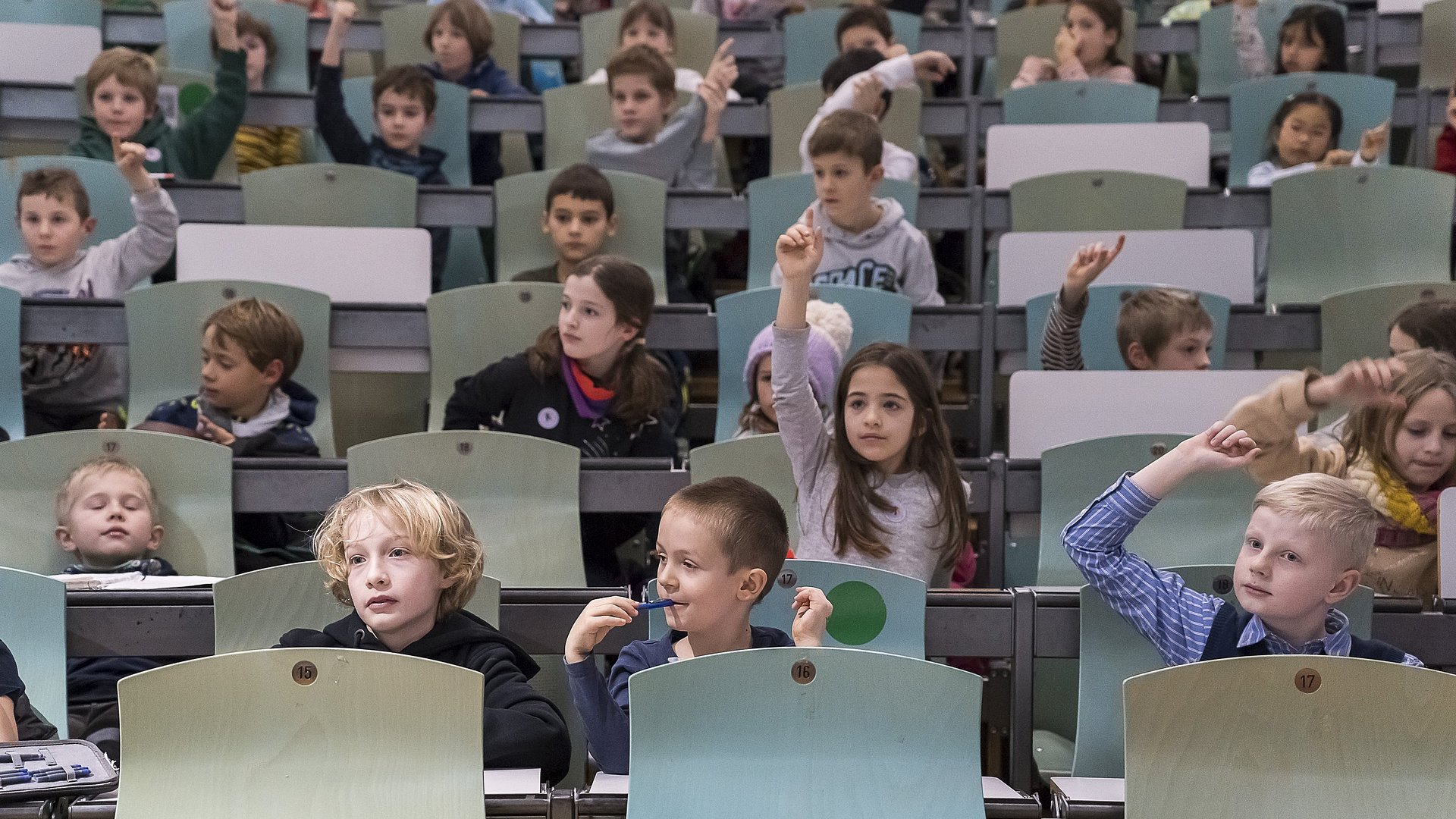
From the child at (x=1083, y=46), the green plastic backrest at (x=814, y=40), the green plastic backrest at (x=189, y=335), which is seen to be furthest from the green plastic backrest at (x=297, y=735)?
the green plastic backrest at (x=814, y=40)

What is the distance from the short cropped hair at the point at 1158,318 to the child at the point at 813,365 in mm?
589

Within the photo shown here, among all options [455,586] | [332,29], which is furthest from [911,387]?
[332,29]

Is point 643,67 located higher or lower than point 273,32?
lower

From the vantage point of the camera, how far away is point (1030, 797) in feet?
5.95

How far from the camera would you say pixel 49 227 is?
148 inches

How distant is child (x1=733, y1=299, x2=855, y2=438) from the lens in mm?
3064

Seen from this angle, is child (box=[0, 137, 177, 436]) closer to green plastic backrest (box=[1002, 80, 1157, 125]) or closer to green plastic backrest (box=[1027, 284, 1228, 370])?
green plastic backrest (box=[1027, 284, 1228, 370])

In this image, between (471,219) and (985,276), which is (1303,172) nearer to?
(985,276)

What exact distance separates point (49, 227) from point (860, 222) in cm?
196

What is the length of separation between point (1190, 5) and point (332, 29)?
3.26 metres

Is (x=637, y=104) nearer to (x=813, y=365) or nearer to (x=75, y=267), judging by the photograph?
(x=75, y=267)

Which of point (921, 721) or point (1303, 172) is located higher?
point (1303, 172)

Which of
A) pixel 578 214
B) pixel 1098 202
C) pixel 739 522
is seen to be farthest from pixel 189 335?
pixel 1098 202

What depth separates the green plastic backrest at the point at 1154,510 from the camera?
264 cm
